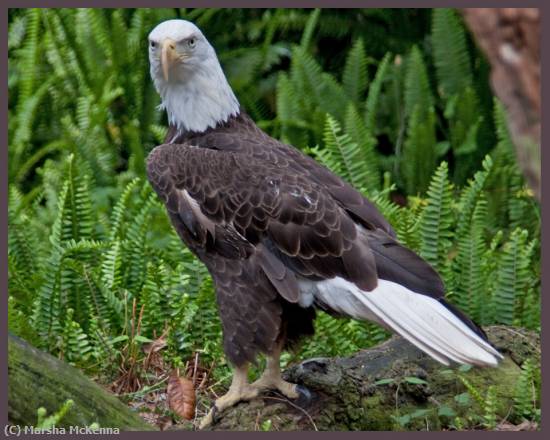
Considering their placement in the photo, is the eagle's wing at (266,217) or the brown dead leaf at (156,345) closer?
the eagle's wing at (266,217)

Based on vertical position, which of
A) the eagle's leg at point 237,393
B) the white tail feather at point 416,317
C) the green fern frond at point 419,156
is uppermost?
the white tail feather at point 416,317

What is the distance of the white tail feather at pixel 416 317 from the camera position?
5.30 meters

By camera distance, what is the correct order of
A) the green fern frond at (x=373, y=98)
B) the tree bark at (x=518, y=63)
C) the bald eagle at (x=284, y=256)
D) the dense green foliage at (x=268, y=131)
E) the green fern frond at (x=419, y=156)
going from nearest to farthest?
the tree bark at (x=518, y=63) → the bald eagle at (x=284, y=256) → the dense green foliage at (x=268, y=131) → the green fern frond at (x=419, y=156) → the green fern frond at (x=373, y=98)

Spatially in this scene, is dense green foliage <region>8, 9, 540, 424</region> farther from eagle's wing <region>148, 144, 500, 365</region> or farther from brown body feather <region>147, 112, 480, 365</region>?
brown body feather <region>147, 112, 480, 365</region>

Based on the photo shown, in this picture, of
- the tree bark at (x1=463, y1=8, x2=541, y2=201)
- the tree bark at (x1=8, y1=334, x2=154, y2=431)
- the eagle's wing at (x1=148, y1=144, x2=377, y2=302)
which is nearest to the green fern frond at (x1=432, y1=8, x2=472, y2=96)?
the eagle's wing at (x1=148, y1=144, x2=377, y2=302)

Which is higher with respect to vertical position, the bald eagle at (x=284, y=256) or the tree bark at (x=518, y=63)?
the tree bark at (x=518, y=63)

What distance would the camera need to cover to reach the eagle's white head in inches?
246

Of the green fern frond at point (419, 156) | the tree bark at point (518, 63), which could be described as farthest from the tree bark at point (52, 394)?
the green fern frond at point (419, 156)

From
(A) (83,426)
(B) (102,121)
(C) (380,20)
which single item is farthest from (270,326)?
(C) (380,20)

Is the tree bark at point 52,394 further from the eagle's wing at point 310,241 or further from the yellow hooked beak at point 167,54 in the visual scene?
the yellow hooked beak at point 167,54

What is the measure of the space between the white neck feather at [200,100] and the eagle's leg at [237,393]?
1.41m

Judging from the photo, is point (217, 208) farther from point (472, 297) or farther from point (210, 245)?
point (472, 297)

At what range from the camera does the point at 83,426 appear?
5.04 m

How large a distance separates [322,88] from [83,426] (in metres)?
5.13
